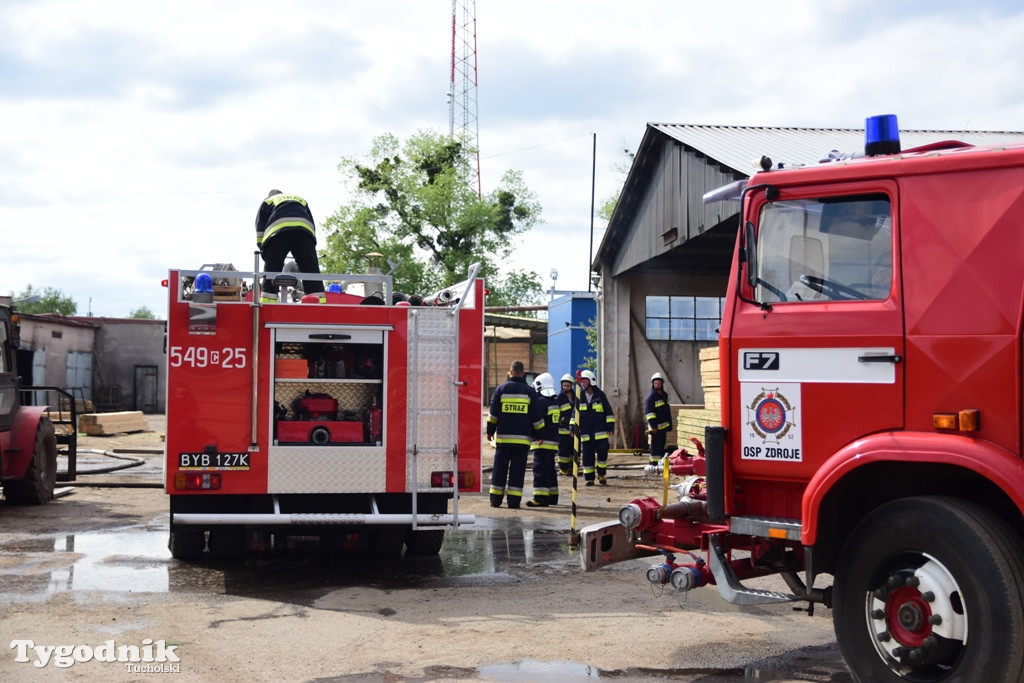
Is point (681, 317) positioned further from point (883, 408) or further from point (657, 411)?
point (883, 408)

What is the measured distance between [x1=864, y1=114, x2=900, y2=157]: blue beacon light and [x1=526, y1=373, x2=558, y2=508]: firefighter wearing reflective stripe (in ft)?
25.0

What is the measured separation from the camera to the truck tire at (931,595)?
4355 mm

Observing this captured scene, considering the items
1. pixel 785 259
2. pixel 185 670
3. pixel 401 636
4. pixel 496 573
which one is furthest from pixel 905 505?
pixel 496 573

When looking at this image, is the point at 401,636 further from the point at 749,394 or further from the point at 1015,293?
the point at 1015,293

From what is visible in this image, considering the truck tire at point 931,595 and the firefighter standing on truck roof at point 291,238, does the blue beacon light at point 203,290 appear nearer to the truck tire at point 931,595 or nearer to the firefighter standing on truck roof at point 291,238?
the firefighter standing on truck roof at point 291,238

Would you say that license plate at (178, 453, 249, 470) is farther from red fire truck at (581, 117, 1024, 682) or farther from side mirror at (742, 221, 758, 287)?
side mirror at (742, 221, 758, 287)

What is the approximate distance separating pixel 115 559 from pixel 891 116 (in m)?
7.26

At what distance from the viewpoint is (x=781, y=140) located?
15.0 metres

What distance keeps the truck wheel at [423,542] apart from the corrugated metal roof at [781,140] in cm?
597

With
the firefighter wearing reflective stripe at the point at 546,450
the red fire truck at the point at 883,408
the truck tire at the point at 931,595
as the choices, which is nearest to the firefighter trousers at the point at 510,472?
the firefighter wearing reflective stripe at the point at 546,450

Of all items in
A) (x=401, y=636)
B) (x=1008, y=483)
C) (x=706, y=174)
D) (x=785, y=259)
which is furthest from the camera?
(x=706, y=174)

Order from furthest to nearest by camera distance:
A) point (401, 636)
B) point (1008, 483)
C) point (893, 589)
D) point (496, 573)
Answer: point (496, 573)
point (401, 636)
point (893, 589)
point (1008, 483)

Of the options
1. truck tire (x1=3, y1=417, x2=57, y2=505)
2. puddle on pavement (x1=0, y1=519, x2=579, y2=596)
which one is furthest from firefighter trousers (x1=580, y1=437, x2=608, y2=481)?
truck tire (x1=3, y1=417, x2=57, y2=505)

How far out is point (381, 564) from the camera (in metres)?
9.02
